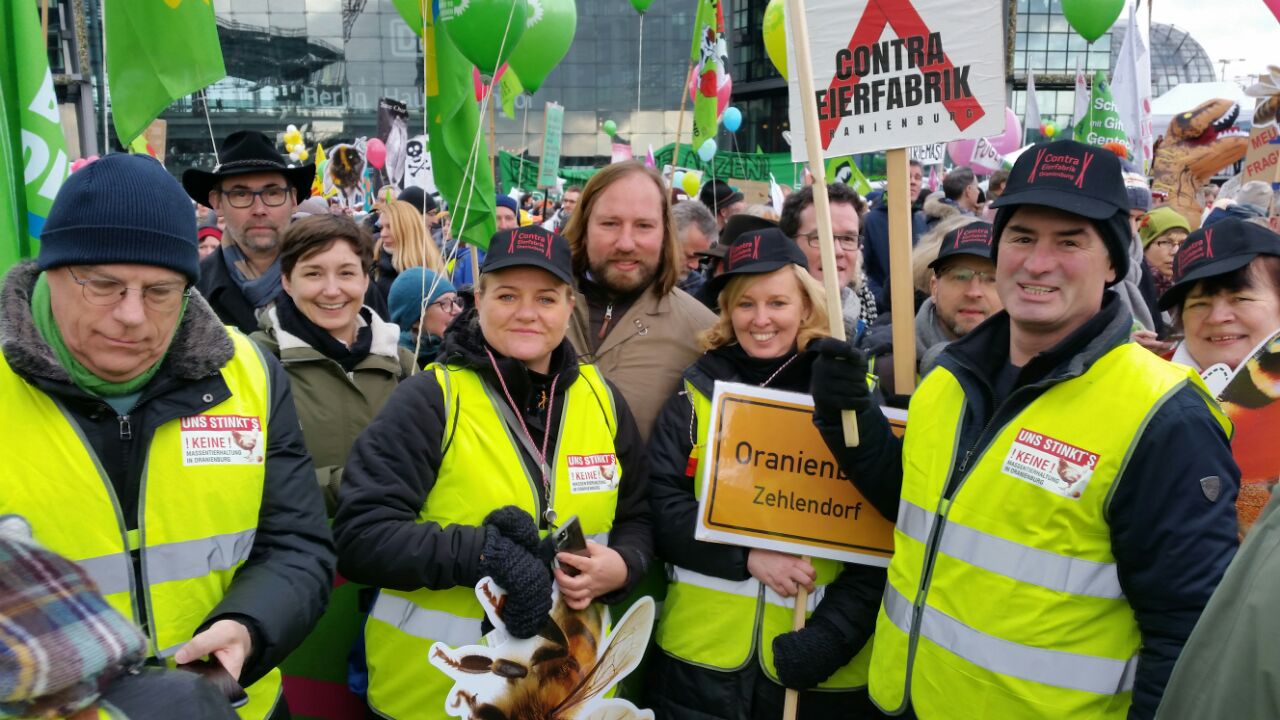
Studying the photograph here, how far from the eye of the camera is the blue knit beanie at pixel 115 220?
1.80 metres

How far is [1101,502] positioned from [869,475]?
0.75 metres

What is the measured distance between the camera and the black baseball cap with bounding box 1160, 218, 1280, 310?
9.58 feet

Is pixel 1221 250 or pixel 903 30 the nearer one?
pixel 903 30

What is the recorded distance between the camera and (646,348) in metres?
3.33

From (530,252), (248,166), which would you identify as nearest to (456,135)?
(248,166)

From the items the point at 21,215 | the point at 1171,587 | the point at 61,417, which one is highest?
the point at 21,215

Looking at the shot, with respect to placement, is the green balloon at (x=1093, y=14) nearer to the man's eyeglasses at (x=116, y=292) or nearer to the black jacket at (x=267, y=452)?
the black jacket at (x=267, y=452)

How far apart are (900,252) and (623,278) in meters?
1.08

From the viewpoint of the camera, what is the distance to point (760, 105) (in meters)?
47.3

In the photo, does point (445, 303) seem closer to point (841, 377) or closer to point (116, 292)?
point (841, 377)

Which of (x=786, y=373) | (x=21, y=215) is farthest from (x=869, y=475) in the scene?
(x=21, y=215)

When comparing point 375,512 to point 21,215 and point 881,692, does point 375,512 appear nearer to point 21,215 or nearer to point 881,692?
point 21,215

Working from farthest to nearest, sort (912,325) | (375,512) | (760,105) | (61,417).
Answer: (760,105) → (912,325) → (375,512) → (61,417)

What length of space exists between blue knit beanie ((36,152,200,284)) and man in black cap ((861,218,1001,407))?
226cm
